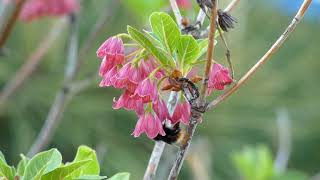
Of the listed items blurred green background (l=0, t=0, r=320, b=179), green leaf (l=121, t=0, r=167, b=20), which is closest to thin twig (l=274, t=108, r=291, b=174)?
green leaf (l=121, t=0, r=167, b=20)

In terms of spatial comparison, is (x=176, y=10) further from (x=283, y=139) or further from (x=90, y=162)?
(x=283, y=139)

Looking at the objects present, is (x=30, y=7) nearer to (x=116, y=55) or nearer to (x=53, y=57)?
(x=116, y=55)

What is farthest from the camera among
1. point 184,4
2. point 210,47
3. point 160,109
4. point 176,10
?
point 184,4

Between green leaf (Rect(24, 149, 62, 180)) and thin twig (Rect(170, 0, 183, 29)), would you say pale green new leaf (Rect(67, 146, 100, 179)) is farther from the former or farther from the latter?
thin twig (Rect(170, 0, 183, 29))

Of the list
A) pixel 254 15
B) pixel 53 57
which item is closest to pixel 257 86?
pixel 254 15

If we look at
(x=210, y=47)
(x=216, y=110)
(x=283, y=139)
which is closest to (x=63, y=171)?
(x=210, y=47)

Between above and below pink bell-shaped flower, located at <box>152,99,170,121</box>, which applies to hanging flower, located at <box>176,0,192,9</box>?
above

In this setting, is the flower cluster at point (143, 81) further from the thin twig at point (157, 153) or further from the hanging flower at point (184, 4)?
the hanging flower at point (184, 4)
